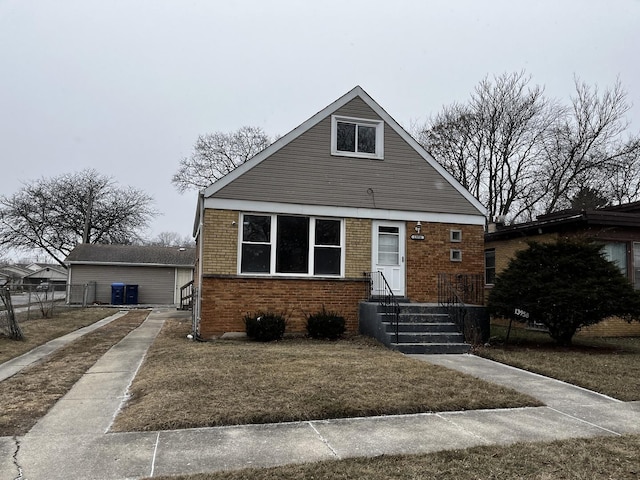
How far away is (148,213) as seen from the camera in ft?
150

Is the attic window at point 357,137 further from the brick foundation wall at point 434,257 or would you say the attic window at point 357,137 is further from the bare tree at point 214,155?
the bare tree at point 214,155

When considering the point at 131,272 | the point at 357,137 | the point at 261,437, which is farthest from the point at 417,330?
the point at 131,272

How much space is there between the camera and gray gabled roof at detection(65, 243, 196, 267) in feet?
101

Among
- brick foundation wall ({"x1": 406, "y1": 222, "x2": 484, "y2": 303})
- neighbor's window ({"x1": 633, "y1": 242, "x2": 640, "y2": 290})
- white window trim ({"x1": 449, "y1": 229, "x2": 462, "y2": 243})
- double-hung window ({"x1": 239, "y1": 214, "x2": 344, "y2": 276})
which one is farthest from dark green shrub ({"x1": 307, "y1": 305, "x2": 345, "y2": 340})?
neighbor's window ({"x1": 633, "y1": 242, "x2": 640, "y2": 290})

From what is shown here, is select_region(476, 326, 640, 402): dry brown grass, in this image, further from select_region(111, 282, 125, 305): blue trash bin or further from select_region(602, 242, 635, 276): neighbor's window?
select_region(111, 282, 125, 305): blue trash bin

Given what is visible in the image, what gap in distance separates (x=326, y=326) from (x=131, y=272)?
2310 centimetres

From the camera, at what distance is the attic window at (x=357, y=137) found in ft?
43.0

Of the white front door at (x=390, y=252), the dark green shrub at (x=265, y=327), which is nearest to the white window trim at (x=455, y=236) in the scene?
the white front door at (x=390, y=252)

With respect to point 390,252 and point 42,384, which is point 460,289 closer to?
point 390,252

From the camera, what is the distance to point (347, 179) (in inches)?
508

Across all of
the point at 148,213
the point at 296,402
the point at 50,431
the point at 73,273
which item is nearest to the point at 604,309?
the point at 296,402

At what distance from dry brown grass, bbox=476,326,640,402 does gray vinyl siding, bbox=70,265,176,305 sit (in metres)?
23.7

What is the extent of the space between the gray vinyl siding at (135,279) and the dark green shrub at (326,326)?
72.5 feet

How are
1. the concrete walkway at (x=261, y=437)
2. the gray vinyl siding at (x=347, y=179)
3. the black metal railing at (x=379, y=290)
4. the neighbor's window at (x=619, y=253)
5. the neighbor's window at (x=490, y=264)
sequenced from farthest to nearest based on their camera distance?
the neighbor's window at (x=490, y=264)
the neighbor's window at (x=619, y=253)
the gray vinyl siding at (x=347, y=179)
the black metal railing at (x=379, y=290)
the concrete walkway at (x=261, y=437)
